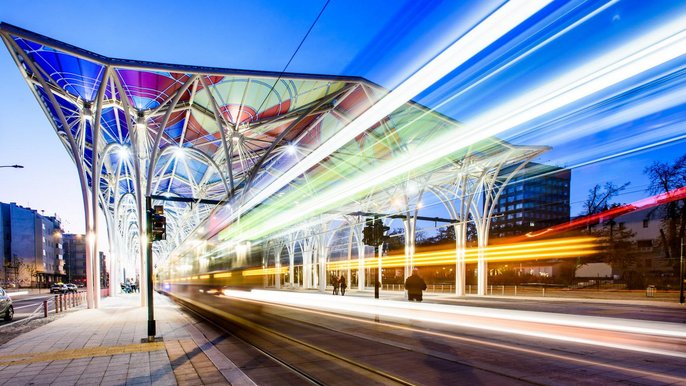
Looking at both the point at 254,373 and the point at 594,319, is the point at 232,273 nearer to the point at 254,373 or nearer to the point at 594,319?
the point at 254,373

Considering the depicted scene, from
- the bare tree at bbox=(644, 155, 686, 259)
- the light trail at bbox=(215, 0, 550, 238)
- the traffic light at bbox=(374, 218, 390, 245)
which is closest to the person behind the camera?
the light trail at bbox=(215, 0, 550, 238)

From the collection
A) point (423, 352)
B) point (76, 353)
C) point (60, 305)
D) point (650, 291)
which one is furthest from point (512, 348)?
point (650, 291)

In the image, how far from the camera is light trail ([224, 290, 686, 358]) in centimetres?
576

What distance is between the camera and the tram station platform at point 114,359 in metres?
7.20

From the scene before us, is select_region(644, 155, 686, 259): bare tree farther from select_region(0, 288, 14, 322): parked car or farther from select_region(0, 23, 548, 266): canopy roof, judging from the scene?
select_region(0, 288, 14, 322): parked car

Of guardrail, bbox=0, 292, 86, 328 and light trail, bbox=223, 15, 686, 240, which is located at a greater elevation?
light trail, bbox=223, 15, 686, 240

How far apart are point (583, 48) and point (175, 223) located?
79418mm

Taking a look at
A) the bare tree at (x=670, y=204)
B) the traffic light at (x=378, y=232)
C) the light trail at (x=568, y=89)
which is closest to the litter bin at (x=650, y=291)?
the bare tree at (x=670, y=204)

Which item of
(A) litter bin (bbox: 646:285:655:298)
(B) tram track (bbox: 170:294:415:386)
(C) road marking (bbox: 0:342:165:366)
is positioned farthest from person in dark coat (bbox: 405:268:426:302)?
(A) litter bin (bbox: 646:285:655:298)

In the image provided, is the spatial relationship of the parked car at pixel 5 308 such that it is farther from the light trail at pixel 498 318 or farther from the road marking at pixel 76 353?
the road marking at pixel 76 353

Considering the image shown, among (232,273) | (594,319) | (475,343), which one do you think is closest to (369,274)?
(232,273)

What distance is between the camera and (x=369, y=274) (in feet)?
190

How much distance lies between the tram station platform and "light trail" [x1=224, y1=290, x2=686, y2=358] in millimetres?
4621

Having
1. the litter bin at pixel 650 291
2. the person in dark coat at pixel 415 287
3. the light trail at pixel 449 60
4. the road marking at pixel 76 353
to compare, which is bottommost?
the litter bin at pixel 650 291
